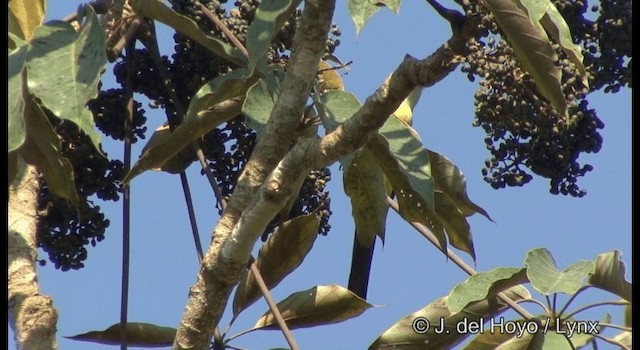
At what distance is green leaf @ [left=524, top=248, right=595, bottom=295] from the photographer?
165 cm

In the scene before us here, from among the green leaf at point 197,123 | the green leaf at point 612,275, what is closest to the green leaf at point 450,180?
the green leaf at point 612,275

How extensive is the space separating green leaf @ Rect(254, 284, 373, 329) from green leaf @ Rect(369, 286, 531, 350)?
8 centimetres

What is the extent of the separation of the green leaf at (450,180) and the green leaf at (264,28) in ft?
1.48

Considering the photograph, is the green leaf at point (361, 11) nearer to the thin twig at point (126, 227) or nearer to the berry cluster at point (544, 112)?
the berry cluster at point (544, 112)

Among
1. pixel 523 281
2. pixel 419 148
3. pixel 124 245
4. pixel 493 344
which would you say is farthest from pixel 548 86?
pixel 124 245

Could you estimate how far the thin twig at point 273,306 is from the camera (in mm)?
1736

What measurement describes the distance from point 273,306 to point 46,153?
19.4 inches

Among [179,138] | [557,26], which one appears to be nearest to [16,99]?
[179,138]

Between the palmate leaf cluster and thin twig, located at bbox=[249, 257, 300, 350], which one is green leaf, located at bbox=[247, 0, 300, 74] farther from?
thin twig, located at bbox=[249, 257, 300, 350]

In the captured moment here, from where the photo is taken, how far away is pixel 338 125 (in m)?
1.73

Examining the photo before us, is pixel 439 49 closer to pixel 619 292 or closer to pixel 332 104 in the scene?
pixel 332 104

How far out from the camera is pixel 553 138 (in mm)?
1912

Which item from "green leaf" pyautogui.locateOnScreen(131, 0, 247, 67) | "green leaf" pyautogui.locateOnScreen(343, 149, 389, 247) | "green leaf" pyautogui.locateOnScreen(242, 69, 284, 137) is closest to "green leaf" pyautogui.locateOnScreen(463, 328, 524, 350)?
"green leaf" pyautogui.locateOnScreen(343, 149, 389, 247)

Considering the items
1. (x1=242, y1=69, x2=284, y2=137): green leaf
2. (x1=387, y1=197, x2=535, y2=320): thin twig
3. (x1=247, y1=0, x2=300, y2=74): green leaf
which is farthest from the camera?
(x1=387, y1=197, x2=535, y2=320): thin twig
